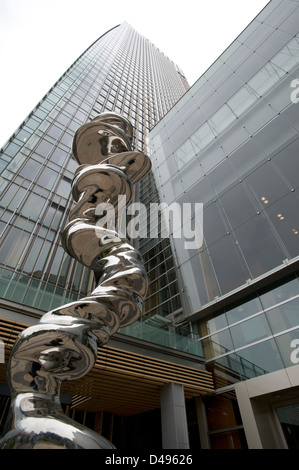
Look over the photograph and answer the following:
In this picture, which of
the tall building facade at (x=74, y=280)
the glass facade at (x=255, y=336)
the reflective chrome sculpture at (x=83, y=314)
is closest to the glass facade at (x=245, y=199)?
the glass facade at (x=255, y=336)

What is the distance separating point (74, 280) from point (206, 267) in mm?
6157

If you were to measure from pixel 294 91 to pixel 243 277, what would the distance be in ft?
22.1

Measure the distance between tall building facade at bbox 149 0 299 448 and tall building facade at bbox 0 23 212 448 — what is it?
2.97 ft

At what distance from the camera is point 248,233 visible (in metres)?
8.84

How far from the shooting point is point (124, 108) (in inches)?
1057

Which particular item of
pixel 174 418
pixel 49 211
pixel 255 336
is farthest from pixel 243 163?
pixel 49 211

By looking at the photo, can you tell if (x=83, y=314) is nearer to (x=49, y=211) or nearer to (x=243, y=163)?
(x=243, y=163)

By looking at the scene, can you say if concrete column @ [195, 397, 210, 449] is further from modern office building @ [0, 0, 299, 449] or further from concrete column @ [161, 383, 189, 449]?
concrete column @ [161, 383, 189, 449]

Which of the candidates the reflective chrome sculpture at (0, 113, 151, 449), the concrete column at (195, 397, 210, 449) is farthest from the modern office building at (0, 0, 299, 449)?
the reflective chrome sculpture at (0, 113, 151, 449)

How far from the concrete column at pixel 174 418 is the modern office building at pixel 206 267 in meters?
0.03

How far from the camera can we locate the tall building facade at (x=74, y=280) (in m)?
6.16

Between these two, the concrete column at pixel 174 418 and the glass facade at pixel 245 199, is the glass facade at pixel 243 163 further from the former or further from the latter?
the concrete column at pixel 174 418

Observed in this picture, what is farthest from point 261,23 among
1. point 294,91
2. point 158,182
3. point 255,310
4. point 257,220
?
point 255,310

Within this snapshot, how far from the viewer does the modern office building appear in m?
6.53
